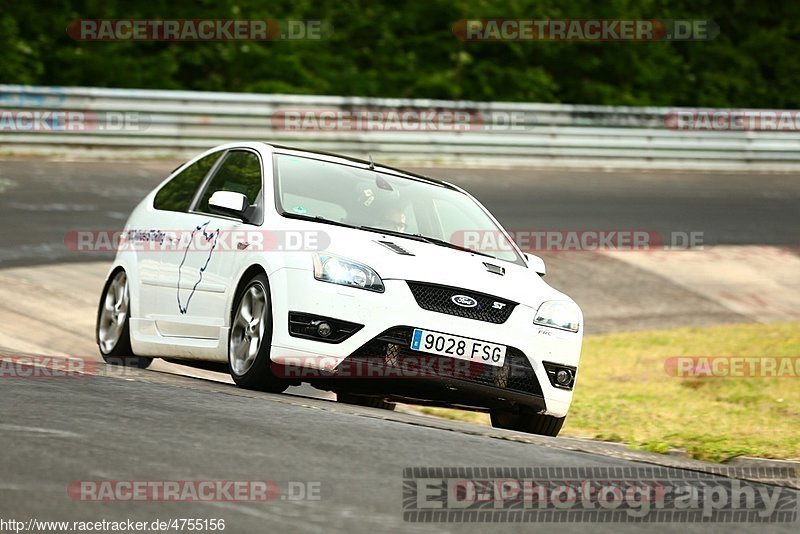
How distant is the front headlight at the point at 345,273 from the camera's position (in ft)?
25.0

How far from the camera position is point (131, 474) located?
16.9ft

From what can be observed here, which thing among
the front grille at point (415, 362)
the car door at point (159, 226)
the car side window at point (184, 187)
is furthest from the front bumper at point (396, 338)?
the car side window at point (184, 187)

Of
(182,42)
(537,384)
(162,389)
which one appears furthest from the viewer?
(182,42)

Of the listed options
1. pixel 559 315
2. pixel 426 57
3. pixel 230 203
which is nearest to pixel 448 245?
pixel 559 315

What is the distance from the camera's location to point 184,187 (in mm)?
9602

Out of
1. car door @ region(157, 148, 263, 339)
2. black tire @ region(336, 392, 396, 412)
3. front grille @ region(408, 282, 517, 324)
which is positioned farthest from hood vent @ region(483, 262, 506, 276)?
black tire @ region(336, 392, 396, 412)

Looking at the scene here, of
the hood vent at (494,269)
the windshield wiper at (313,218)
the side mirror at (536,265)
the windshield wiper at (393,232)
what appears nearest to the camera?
the hood vent at (494,269)

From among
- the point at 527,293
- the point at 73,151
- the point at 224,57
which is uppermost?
the point at 224,57

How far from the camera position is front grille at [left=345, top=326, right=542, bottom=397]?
7.60 meters

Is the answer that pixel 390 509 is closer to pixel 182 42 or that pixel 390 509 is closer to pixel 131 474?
pixel 131 474

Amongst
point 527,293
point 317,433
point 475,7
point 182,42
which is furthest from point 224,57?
point 317,433

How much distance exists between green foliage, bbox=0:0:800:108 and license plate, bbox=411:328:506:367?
1705 centimetres

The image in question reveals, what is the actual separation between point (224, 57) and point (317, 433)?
20.1 m

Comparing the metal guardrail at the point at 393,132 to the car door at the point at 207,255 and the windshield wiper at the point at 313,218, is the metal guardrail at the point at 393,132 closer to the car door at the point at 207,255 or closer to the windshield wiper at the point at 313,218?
the car door at the point at 207,255
